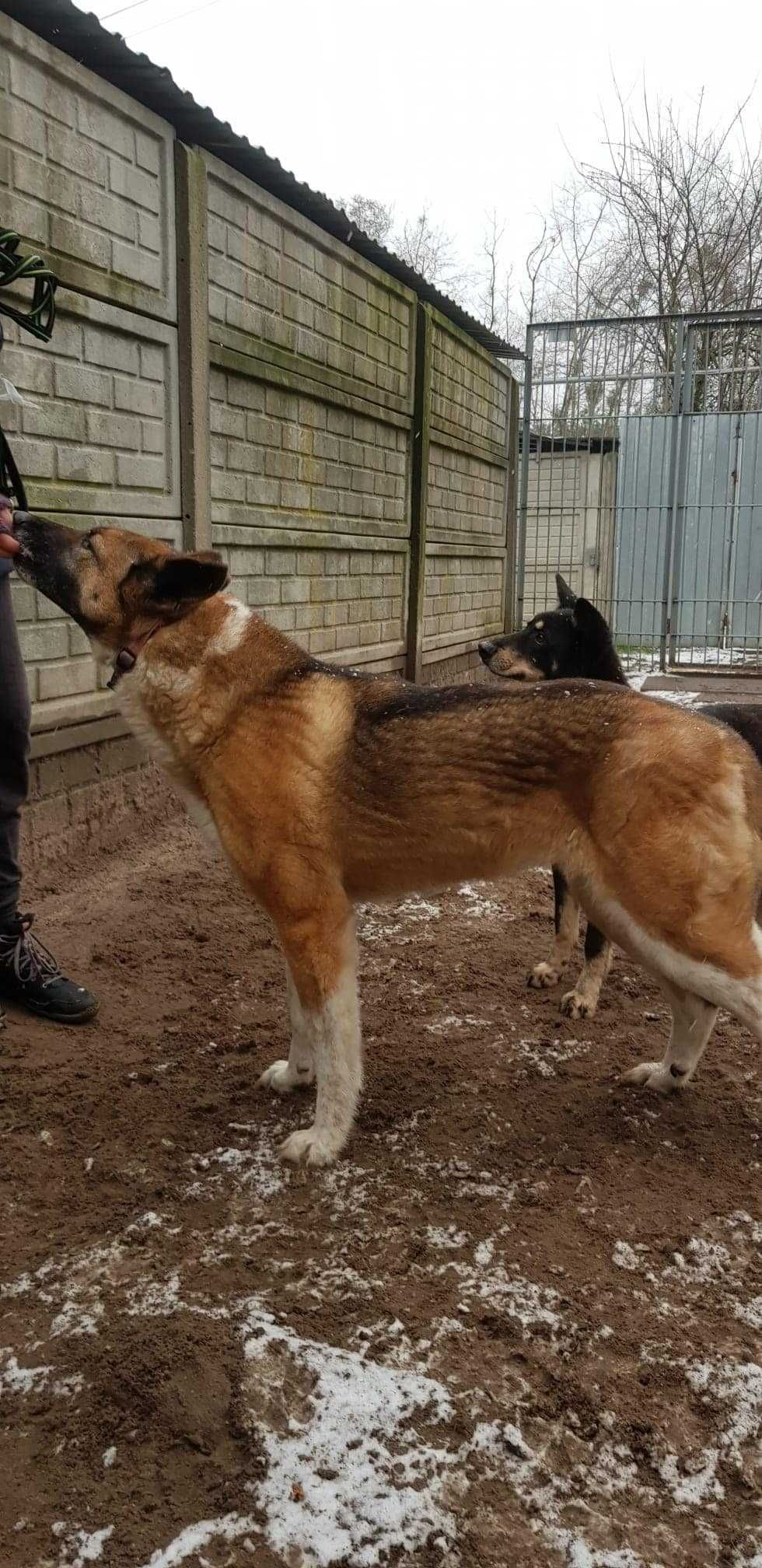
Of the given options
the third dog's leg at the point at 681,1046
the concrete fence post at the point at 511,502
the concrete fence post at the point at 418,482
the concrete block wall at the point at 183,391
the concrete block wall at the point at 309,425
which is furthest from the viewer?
the concrete fence post at the point at 511,502

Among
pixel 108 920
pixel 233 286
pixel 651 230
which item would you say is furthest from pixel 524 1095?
pixel 651 230

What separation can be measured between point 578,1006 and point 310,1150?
1.36 m

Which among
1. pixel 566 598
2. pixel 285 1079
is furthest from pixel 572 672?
pixel 285 1079

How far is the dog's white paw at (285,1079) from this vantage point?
119 inches

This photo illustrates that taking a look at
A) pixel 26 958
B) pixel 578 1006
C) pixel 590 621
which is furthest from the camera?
pixel 590 621

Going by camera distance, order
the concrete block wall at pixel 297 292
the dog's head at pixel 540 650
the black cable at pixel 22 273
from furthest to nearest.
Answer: the concrete block wall at pixel 297 292 < the dog's head at pixel 540 650 < the black cable at pixel 22 273

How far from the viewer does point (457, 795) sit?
8.81 ft

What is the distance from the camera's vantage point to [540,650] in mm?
5023

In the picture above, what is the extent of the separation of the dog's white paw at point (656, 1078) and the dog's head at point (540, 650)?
2203mm

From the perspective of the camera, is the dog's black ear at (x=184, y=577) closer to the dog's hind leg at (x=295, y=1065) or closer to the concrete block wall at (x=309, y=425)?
the dog's hind leg at (x=295, y=1065)

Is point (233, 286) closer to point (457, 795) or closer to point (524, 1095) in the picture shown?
point (457, 795)

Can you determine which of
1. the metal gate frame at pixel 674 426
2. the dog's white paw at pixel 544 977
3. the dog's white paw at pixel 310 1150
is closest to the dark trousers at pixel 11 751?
the dog's white paw at pixel 310 1150

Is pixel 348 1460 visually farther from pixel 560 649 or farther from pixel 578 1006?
pixel 560 649

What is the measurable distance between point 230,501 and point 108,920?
9.55ft
